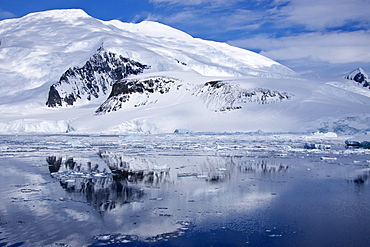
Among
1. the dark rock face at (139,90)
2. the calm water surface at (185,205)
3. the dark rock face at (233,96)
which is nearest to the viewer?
the calm water surface at (185,205)

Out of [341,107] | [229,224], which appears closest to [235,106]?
[341,107]

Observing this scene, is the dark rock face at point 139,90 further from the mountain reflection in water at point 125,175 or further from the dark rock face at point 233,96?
the mountain reflection in water at point 125,175

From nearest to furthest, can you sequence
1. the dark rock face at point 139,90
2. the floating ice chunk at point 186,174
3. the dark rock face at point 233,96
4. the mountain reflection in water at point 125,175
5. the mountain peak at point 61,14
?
the mountain reflection in water at point 125,175 → the floating ice chunk at point 186,174 → the dark rock face at point 233,96 → the dark rock face at point 139,90 → the mountain peak at point 61,14

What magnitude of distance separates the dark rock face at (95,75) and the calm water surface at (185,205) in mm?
73237

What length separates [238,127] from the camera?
43812 millimetres

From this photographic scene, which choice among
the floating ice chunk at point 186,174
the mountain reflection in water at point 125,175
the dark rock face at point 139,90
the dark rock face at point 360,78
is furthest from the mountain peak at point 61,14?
the floating ice chunk at point 186,174

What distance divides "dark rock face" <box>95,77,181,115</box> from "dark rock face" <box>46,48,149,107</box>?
18513mm

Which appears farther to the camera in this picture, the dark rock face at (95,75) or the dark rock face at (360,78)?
the dark rock face at (360,78)

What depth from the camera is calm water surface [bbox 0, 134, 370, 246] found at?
242 inches

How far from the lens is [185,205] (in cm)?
817

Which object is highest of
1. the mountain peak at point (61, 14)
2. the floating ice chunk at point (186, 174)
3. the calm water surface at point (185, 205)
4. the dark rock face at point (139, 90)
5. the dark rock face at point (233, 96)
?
the mountain peak at point (61, 14)

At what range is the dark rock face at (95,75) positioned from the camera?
8512 centimetres

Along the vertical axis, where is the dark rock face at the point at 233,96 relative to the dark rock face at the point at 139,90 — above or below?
below

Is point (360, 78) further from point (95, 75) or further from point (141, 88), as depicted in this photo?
point (95, 75)
